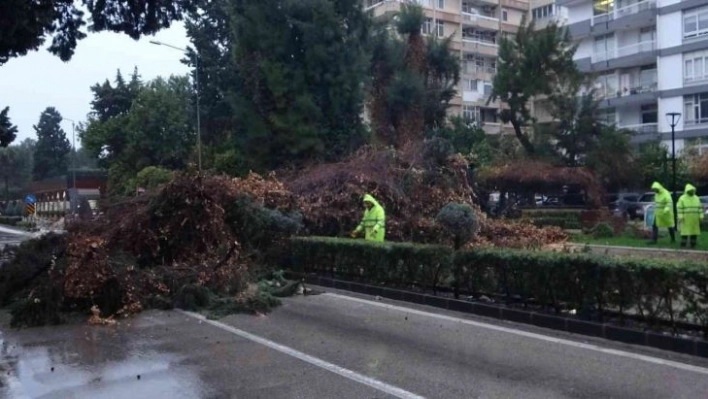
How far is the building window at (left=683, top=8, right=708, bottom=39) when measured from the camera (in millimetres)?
45719

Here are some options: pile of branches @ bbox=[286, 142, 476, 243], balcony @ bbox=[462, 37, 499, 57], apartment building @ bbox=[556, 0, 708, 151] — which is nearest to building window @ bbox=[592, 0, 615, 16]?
apartment building @ bbox=[556, 0, 708, 151]

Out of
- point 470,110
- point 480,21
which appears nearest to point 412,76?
point 470,110

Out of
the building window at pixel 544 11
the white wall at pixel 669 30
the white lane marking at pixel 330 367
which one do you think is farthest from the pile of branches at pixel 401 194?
the building window at pixel 544 11

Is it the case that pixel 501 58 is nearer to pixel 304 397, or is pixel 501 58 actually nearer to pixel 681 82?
pixel 681 82

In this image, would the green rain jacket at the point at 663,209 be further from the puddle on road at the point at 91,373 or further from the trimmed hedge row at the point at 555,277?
the puddle on road at the point at 91,373

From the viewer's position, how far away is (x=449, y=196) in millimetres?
19969

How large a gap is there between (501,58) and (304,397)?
37392 millimetres

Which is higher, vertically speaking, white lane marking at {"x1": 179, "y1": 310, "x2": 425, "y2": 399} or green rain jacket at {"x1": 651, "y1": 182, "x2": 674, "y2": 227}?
green rain jacket at {"x1": 651, "y1": 182, "x2": 674, "y2": 227}

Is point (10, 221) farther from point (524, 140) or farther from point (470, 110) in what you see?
point (524, 140)

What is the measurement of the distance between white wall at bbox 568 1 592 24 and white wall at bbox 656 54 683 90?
874cm

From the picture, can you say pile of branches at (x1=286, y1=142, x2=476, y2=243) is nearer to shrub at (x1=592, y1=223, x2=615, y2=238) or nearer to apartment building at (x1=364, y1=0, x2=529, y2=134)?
shrub at (x1=592, y1=223, x2=615, y2=238)

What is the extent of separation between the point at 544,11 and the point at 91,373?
67.0m

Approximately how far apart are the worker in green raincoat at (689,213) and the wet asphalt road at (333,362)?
1011 centimetres

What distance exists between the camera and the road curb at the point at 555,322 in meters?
8.74
